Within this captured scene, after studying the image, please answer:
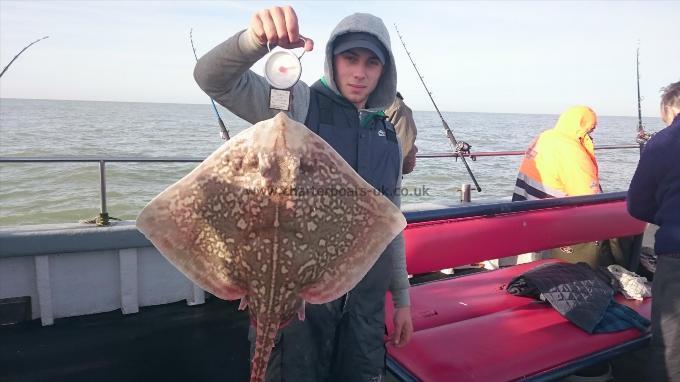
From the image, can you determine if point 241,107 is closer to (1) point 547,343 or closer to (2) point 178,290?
(1) point 547,343

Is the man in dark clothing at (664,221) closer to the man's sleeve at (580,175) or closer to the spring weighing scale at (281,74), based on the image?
the man's sleeve at (580,175)

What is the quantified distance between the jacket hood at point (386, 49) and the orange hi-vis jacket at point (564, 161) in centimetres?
365

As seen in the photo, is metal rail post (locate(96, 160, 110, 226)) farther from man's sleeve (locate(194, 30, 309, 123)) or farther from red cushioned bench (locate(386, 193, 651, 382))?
man's sleeve (locate(194, 30, 309, 123))

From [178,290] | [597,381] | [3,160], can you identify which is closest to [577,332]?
[597,381]

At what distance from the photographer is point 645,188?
3.16 m

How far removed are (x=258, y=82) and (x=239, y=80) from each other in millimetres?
106

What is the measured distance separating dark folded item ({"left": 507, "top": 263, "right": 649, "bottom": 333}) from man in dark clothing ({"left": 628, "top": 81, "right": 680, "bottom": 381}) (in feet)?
1.52

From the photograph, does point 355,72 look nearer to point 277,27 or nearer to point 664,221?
point 277,27

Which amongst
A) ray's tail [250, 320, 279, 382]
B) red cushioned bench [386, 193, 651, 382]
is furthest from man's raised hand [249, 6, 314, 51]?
red cushioned bench [386, 193, 651, 382]

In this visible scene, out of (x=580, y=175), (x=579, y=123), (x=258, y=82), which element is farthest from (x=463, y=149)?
(x=258, y=82)

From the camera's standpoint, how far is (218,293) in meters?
1.65

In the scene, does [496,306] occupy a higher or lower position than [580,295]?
lower

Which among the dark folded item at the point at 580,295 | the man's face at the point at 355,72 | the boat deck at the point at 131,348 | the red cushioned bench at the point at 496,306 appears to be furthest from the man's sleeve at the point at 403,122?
the boat deck at the point at 131,348

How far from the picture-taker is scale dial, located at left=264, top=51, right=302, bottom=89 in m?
1.63
